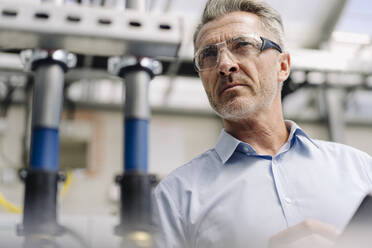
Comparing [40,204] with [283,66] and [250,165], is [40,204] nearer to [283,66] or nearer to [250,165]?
[250,165]

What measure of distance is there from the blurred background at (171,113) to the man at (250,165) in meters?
1.42

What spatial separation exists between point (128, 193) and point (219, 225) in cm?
26

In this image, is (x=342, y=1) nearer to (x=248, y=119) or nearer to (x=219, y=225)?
(x=248, y=119)

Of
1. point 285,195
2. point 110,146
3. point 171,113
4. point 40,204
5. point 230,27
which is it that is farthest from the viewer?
point 171,113

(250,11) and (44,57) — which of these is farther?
(250,11)

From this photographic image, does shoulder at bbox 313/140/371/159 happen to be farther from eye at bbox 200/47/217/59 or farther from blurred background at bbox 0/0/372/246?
blurred background at bbox 0/0/372/246

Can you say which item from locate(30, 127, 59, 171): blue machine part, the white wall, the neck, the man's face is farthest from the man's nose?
the white wall

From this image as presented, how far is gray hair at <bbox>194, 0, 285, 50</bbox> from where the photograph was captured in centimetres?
89

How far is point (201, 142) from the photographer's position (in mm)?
2809

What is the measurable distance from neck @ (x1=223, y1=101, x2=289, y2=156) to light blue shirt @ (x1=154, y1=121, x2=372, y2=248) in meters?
0.03

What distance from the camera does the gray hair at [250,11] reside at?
89 cm

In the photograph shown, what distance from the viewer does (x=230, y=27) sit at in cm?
85

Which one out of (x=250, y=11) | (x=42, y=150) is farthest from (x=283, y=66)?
(x=42, y=150)

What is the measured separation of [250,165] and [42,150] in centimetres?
43
